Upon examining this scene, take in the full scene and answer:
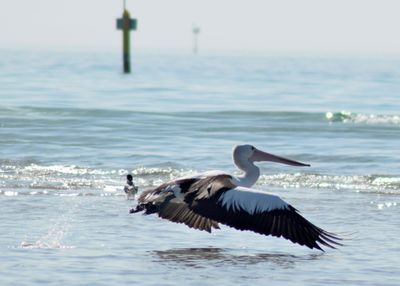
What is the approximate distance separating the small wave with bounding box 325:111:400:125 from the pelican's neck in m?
13.0

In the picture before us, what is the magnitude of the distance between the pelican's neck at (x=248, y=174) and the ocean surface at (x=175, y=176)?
0.42m

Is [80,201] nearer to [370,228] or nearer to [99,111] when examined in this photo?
[370,228]

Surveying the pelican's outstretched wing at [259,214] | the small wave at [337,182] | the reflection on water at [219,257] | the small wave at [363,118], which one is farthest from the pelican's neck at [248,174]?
the small wave at [363,118]

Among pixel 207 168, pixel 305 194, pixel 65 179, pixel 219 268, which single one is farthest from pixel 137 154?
pixel 219 268

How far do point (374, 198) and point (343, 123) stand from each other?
412 inches

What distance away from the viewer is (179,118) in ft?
79.9

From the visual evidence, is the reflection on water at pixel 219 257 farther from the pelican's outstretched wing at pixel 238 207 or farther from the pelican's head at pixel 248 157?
the pelican's head at pixel 248 157

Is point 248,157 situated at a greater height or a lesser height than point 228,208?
greater

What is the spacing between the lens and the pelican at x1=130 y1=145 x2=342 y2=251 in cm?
985

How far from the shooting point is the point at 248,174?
431 inches

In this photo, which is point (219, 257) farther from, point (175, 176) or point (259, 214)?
point (175, 176)

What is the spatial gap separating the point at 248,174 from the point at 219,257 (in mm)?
1222

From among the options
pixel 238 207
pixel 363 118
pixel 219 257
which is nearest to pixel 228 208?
pixel 238 207

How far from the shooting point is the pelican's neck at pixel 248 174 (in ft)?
35.4
